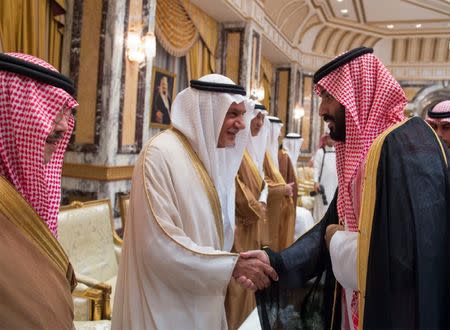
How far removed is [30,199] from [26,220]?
15 cm

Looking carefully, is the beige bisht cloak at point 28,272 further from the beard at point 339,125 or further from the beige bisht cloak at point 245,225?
the beige bisht cloak at point 245,225

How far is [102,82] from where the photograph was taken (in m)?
4.43

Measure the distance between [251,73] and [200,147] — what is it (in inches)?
275

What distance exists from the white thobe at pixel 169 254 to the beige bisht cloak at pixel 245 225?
926 millimetres

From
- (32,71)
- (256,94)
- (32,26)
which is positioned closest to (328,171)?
(256,94)

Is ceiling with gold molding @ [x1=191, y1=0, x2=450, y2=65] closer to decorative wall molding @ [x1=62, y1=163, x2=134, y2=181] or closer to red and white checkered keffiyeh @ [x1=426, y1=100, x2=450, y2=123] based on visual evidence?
decorative wall molding @ [x1=62, y1=163, x2=134, y2=181]

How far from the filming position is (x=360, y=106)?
5.72 feet

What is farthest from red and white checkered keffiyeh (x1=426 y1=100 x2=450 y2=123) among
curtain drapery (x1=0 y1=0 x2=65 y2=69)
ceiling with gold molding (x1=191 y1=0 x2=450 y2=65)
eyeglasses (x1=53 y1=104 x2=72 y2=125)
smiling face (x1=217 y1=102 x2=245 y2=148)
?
ceiling with gold molding (x1=191 y1=0 x2=450 y2=65)

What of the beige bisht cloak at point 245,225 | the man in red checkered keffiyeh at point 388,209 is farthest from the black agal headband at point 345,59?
the beige bisht cloak at point 245,225

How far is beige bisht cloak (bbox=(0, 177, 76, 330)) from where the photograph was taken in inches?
40.1

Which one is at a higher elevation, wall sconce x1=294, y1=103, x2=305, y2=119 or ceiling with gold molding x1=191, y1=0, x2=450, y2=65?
ceiling with gold molding x1=191, y1=0, x2=450, y2=65

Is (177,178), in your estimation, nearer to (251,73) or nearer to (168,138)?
(168,138)

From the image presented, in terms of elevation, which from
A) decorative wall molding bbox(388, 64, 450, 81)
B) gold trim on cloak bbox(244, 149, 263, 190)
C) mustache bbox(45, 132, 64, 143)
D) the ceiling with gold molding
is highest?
the ceiling with gold molding

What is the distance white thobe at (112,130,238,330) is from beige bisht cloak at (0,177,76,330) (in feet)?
1.68
